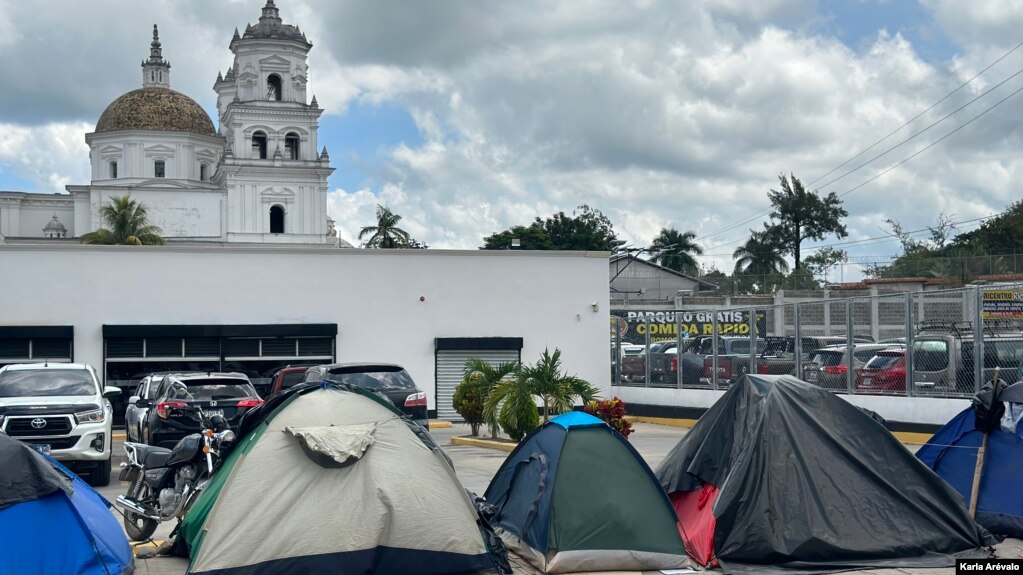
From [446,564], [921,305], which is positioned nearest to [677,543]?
[446,564]

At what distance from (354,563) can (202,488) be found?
221cm

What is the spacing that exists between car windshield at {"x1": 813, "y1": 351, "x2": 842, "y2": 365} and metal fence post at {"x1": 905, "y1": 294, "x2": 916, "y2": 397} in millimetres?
2113

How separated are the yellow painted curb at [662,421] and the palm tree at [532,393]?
7832 mm

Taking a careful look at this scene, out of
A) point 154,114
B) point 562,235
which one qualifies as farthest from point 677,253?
point 154,114

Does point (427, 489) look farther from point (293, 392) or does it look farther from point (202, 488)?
point (202, 488)

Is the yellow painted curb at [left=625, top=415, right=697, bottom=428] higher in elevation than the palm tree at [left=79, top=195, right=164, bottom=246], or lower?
lower

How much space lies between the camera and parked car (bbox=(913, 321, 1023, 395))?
60.3 ft

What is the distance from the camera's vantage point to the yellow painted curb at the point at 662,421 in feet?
85.7

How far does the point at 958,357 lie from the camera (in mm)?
19219

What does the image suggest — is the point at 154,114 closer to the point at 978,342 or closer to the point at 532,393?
the point at 532,393

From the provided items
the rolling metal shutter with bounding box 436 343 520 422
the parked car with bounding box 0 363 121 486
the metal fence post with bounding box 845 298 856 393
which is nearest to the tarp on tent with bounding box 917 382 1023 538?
the metal fence post with bounding box 845 298 856 393

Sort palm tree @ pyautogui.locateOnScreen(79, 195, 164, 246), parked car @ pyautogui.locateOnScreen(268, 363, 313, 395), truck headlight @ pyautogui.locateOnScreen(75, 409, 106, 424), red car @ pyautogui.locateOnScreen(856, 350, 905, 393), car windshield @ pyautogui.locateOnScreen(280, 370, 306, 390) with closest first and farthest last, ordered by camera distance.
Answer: truck headlight @ pyautogui.locateOnScreen(75, 409, 106, 424)
red car @ pyautogui.locateOnScreen(856, 350, 905, 393)
parked car @ pyautogui.locateOnScreen(268, 363, 313, 395)
car windshield @ pyautogui.locateOnScreen(280, 370, 306, 390)
palm tree @ pyautogui.locateOnScreen(79, 195, 164, 246)

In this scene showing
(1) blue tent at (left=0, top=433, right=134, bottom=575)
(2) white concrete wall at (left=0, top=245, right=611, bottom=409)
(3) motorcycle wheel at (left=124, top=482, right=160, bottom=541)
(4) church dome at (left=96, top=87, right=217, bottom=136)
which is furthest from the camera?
(4) church dome at (left=96, top=87, right=217, bottom=136)

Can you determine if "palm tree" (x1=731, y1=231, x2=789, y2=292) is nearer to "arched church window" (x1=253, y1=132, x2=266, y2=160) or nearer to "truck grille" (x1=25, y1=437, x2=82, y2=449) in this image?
"arched church window" (x1=253, y1=132, x2=266, y2=160)
